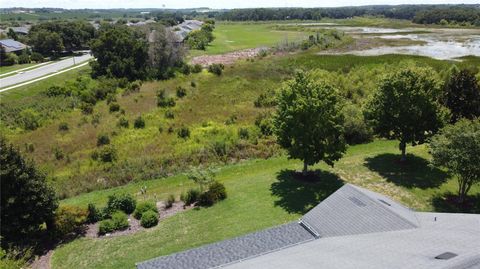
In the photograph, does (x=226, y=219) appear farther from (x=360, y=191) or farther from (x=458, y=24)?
(x=458, y=24)

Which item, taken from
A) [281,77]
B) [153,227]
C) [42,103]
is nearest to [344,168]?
[153,227]

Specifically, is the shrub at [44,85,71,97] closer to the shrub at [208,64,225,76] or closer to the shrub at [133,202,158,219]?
the shrub at [208,64,225,76]

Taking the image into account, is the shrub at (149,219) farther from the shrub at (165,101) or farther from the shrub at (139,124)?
the shrub at (165,101)

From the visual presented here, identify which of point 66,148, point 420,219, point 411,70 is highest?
point 411,70

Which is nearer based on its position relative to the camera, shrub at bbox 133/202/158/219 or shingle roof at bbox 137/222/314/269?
shingle roof at bbox 137/222/314/269

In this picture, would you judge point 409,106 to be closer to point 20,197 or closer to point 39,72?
point 20,197

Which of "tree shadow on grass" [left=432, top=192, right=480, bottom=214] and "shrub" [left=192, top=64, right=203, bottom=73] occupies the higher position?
"shrub" [left=192, top=64, right=203, bottom=73]

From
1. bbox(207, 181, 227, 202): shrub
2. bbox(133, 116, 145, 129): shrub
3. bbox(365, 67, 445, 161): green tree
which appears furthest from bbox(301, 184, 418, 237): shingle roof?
bbox(133, 116, 145, 129): shrub
